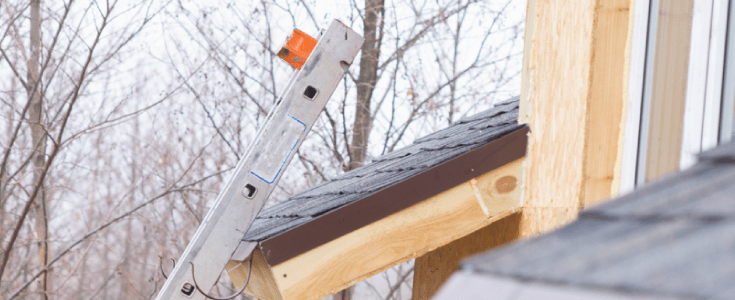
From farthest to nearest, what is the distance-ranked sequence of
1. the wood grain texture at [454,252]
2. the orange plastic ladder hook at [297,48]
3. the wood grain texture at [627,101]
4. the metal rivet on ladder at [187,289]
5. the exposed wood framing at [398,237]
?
1. the wood grain texture at [454,252]
2. the orange plastic ladder hook at [297,48]
3. the exposed wood framing at [398,237]
4. the metal rivet on ladder at [187,289]
5. the wood grain texture at [627,101]

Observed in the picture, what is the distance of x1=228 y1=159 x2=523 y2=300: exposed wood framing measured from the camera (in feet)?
8.00

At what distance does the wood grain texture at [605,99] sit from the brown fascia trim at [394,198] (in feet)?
1.06

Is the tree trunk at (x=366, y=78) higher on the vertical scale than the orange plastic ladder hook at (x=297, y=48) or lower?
higher

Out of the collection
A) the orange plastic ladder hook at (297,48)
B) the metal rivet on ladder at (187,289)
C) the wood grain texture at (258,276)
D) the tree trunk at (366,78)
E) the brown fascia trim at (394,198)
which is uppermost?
the tree trunk at (366,78)

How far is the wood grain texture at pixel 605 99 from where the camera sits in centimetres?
228

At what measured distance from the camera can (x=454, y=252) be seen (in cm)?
355

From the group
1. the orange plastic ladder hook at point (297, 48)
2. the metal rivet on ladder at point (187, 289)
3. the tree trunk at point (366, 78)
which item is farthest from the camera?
the tree trunk at point (366, 78)

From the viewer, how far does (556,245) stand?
0.93m

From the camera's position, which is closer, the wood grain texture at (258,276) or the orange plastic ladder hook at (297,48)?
the wood grain texture at (258,276)

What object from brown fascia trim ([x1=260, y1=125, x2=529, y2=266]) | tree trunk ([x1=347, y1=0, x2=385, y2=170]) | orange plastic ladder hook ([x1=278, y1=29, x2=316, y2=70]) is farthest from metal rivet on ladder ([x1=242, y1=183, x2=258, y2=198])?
tree trunk ([x1=347, y1=0, x2=385, y2=170])

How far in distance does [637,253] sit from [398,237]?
172cm

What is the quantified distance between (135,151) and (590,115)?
11421 mm

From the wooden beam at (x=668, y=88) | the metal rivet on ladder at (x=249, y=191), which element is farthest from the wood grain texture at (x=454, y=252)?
the metal rivet on ladder at (x=249, y=191)

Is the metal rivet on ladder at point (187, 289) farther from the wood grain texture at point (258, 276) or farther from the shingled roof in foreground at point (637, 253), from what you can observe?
the shingled roof in foreground at point (637, 253)
